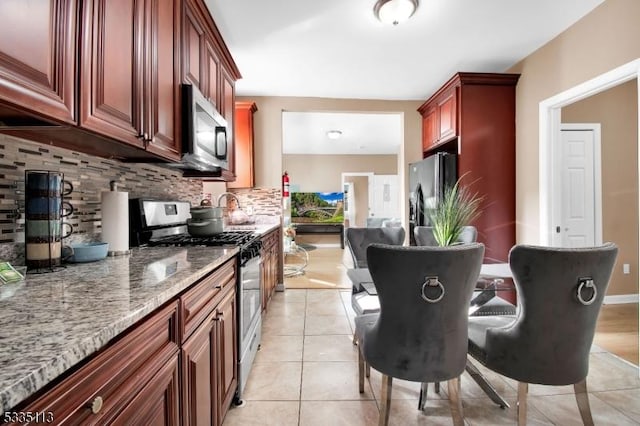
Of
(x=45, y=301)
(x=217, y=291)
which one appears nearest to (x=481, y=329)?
(x=217, y=291)

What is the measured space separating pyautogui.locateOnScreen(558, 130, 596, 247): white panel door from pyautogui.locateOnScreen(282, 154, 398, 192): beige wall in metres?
5.17

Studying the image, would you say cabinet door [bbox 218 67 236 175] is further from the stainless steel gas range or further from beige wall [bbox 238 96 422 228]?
beige wall [bbox 238 96 422 228]

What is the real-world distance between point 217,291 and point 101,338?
2.56 ft

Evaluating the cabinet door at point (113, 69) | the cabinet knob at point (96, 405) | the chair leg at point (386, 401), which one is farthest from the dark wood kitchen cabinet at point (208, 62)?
the chair leg at point (386, 401)

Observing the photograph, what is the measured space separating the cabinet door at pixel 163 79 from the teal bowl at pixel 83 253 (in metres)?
0.48

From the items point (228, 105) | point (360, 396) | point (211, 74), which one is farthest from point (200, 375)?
point (228, 105)

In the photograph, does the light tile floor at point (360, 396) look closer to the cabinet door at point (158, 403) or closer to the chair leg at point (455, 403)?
the chair leg at point (455, 403)

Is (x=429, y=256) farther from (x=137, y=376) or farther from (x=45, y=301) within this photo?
(x=45, y=301)

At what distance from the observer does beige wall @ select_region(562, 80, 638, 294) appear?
329 centimetres

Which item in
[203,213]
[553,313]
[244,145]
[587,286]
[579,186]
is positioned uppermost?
[244,145]

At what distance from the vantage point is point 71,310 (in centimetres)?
67

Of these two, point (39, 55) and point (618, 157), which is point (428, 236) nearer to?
point (39, 55)

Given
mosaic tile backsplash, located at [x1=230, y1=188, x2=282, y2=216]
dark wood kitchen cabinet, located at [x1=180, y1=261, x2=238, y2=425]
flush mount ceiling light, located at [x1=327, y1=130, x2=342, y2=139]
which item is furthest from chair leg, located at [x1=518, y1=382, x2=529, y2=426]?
flush mount ceiling light, located at [x1=327, y1=130, x2=342, y2=139]

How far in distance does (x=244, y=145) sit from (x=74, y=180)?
2.43 m
